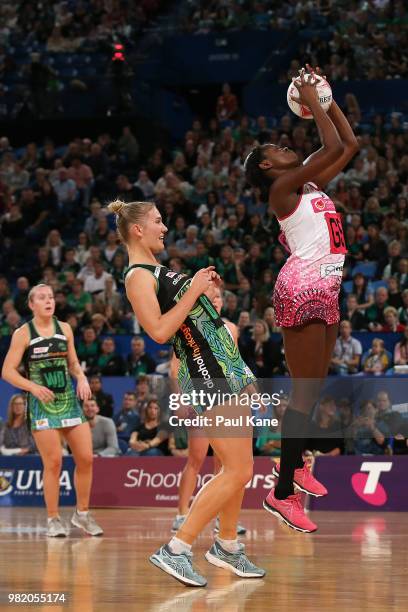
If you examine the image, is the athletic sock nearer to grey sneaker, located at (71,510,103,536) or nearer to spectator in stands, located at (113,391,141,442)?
grey sneaker, located at (71,510,103,536)

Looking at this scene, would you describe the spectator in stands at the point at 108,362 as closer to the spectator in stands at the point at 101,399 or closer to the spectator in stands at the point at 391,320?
the spectator in stands at the point at 101,399

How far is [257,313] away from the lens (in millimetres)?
15258

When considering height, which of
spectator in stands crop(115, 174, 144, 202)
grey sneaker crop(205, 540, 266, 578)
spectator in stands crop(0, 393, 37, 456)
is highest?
spectator in stands crop(115, 174, 144, 202)

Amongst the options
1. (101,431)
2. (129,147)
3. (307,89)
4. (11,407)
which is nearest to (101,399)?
(101,431)

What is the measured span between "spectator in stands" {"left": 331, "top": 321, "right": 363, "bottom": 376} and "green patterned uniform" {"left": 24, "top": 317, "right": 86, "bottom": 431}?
4488 millimetres

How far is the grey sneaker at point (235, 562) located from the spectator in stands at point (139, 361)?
24.5 ft

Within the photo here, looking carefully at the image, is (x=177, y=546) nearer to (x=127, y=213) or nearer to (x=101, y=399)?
(x=127, y=213)

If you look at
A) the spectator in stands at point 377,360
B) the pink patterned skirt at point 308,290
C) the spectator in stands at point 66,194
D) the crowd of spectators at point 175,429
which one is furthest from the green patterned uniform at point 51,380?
the spectator in stands at point 66,194

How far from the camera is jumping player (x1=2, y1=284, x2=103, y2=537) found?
10164 mm

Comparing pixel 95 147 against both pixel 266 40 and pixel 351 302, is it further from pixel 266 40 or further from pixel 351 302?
pixel 351 302

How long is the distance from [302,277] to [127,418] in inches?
286

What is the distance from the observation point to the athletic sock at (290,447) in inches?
273

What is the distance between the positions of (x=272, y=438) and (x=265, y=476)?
1.54ft

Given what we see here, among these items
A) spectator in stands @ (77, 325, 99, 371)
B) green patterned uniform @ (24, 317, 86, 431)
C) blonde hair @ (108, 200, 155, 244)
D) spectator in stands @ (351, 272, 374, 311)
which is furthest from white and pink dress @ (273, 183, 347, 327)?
spectator in stands @ (77, 325, 99, 371)
